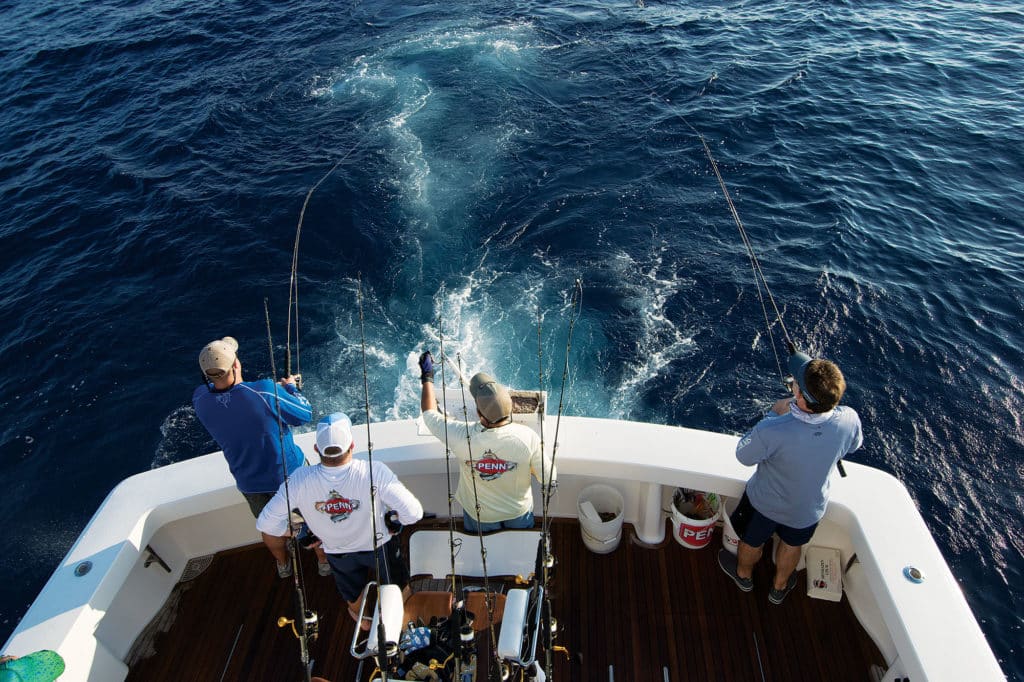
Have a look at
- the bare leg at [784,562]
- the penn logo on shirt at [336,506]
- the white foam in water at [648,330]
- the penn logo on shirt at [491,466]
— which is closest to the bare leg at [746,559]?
the bare leg at [784,562]

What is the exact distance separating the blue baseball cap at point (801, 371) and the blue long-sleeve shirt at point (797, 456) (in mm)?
149

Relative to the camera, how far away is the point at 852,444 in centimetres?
306

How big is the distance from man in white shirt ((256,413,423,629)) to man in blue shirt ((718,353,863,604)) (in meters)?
1.74

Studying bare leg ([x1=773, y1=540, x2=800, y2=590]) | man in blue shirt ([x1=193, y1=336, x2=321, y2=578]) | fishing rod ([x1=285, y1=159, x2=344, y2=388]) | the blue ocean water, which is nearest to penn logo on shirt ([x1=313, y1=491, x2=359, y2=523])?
man in blue shirt ([x1=193, y1=336, x2=321, y2=578])

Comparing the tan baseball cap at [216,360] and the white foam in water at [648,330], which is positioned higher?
the tan baseball cap at [216,360]

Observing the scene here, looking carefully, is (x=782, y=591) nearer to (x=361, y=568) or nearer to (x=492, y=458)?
(x=492, y=458)

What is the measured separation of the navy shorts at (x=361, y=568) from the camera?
10.3 ft

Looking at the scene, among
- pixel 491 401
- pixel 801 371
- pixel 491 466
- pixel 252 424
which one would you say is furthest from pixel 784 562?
pixel 252 424

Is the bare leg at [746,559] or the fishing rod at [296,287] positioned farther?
the fishing rod at [296,287]

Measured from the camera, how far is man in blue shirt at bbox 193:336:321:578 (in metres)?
3.32

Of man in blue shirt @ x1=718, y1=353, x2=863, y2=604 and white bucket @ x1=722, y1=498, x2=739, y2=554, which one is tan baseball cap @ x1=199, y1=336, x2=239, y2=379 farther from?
white bucket @ x1=722, y1=498, x2=739, y2=554

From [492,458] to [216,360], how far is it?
1503mm

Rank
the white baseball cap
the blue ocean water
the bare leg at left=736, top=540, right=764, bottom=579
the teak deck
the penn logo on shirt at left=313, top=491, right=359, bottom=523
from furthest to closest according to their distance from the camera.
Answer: the blue ocean water, the bare leg at left=736, top=540, right=764, bottom=579, the teak deck, the penn logo on shirt at left=313, top=491, right=359, bottom=523, the white baseball cap

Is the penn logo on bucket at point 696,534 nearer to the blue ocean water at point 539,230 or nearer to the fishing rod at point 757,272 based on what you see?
the fishing rod at point 757,272
